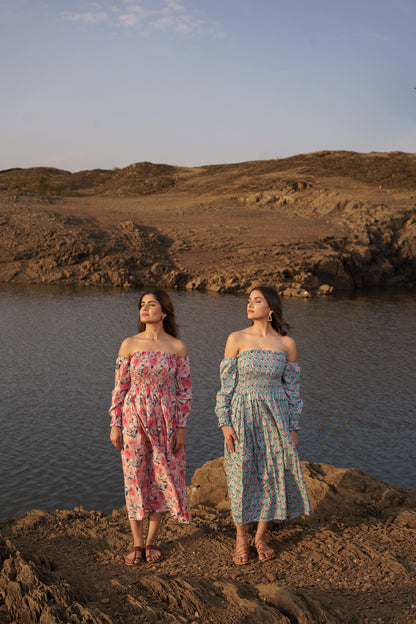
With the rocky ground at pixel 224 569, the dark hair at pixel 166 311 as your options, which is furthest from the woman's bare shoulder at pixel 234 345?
the rocky ground at pixel 224 569

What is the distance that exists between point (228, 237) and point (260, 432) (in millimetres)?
30088

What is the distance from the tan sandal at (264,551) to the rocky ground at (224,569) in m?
0.06

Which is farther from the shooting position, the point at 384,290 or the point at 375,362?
the point at 384,290

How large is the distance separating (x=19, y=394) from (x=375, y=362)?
8937 mm

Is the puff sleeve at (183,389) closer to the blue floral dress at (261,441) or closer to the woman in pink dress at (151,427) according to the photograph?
the woman in pink dress at (151,427)

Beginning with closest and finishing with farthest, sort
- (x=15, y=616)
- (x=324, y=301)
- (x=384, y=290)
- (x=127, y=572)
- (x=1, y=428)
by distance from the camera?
1. (x=15, y=616)
2. (x=127, y=572)
3. (x=1, y=428)
4. (x=324, y=301)
5. (x=384, y=290)

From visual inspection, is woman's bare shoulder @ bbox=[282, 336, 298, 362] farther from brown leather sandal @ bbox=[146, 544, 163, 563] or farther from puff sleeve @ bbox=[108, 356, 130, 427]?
brown leather sandal @ bbox=[146, 544, 163, 563]

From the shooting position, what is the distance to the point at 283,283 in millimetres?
29500

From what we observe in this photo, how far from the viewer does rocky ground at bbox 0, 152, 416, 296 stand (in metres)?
30.6

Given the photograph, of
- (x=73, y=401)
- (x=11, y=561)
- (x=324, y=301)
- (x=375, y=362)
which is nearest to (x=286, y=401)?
(x=11, y=561)

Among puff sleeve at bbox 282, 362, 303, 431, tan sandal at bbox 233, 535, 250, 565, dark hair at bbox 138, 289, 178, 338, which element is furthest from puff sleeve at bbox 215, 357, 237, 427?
tan sandal at bbox 233, 535, 250, 565

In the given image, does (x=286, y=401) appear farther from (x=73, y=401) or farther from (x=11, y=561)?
(x=73, y=401)

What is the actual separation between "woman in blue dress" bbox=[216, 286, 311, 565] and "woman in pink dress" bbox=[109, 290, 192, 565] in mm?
382

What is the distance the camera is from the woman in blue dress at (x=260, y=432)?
4945 millimetres
